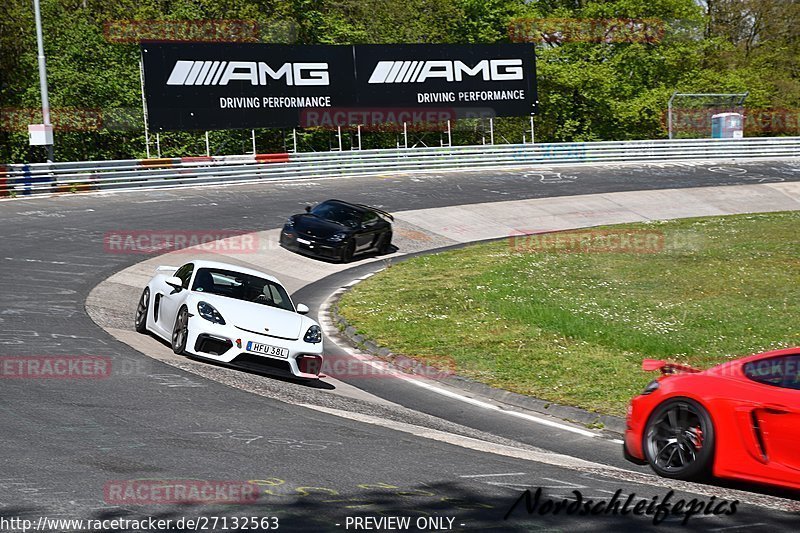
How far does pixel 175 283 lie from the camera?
1287cm

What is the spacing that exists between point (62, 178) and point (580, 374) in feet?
74.0

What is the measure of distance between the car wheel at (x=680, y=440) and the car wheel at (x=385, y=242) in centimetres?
1731

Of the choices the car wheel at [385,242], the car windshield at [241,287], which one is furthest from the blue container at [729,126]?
the car windshield at [241,287]

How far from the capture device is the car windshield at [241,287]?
42.5 feet

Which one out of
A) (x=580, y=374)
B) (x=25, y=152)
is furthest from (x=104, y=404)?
(x=25, y=152)

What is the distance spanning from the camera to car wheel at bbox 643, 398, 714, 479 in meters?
7.36

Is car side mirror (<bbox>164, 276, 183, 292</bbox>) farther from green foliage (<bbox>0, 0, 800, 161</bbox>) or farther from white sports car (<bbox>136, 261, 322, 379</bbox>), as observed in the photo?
green foliage (<bbox>0, 0, 800, 161</bbox>)

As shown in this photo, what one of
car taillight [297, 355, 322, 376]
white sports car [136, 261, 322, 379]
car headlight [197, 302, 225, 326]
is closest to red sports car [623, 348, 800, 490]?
car taillight [297, 355, 322, 376]

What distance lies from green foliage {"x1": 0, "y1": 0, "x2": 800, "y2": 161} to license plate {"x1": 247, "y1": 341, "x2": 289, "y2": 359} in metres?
31.0

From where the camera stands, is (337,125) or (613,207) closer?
(613,207)

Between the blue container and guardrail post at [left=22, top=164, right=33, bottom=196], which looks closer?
guardrail post at [left=22, top=164, right=33, bottom=196]

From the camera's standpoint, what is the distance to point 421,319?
16578 millimetres

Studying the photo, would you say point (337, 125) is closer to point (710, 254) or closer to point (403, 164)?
point (403, 164)

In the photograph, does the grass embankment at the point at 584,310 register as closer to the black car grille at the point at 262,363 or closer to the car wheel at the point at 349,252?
the car wheel at the point at 349,252
